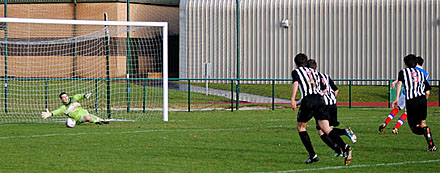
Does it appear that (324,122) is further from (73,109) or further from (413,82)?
(73,109)

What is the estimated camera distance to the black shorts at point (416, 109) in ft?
38.5

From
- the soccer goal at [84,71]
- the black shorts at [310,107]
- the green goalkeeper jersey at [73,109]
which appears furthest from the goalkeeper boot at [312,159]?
the soccer goal at [84,71]

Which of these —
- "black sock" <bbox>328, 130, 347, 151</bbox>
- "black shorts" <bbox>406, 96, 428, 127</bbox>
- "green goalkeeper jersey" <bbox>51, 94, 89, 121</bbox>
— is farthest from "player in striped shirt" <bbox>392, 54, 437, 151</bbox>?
"green goalkeeper jersey" <bbox>51, 94, 89, 121</bbox>

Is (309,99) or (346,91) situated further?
(346,91)

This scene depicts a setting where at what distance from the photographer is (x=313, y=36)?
115ft

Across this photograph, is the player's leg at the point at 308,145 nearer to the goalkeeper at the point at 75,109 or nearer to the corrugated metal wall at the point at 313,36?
the goalkeeper at the point at 75,109

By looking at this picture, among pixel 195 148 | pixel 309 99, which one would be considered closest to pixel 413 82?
pixel 309 99

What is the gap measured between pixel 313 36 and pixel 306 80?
25.1 m

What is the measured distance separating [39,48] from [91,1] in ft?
19.3

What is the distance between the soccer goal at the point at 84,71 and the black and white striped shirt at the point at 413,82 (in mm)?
8085

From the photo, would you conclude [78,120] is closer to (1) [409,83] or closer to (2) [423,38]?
(1) [409,83]

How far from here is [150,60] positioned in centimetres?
2997

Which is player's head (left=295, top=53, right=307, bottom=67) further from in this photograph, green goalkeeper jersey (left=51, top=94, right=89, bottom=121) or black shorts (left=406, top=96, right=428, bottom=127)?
green goalkeeper jersey (left=51, top=94, right=89, bottom=121)

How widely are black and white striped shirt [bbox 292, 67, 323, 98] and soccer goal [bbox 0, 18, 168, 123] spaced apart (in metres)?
8.48
